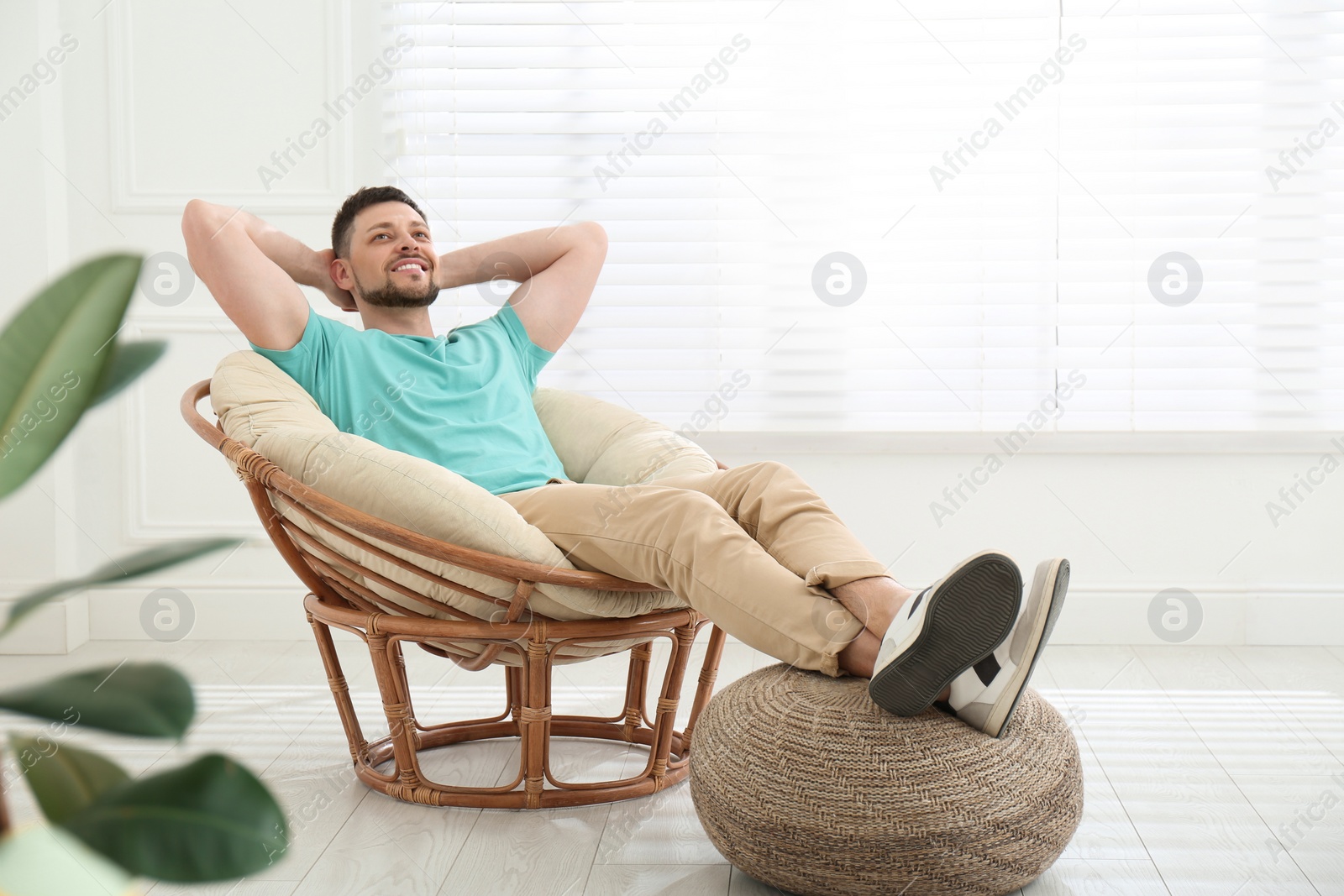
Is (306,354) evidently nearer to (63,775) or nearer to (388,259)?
(388,259)

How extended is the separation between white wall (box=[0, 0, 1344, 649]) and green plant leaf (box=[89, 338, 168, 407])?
2.58 m

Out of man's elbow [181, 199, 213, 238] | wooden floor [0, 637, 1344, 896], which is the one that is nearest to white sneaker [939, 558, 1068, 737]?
wooden floor [0, 637, 1344, 896]

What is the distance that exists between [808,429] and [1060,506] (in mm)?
721

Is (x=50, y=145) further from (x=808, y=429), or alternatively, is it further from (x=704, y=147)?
(x=808, y=429)

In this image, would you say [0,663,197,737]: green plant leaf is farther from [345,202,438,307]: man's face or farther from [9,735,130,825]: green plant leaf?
[345,202,438,307]: man's face

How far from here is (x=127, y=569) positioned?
0.37m

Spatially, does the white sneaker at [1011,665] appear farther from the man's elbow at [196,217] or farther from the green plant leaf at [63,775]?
the man's elbow at [196,217]

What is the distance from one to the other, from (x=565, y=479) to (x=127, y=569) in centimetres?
176

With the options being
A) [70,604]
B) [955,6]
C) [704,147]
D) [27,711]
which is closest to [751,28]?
[704,147]

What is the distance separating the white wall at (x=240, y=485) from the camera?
9.56 feet

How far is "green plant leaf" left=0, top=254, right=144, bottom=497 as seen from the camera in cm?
36

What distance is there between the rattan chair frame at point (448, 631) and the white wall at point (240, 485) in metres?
1.16

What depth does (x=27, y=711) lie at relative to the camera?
34cm

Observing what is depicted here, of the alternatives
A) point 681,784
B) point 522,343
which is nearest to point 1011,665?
point 681,784
